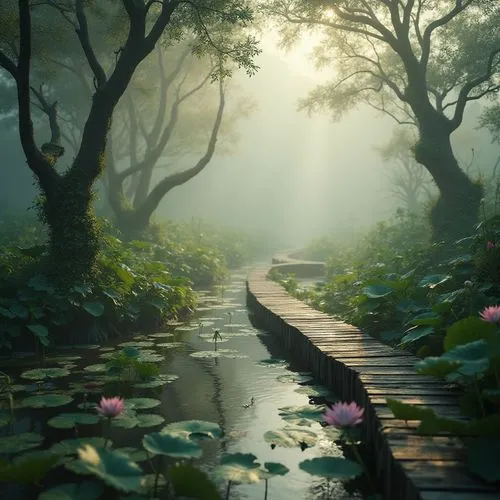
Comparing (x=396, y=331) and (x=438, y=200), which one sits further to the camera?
(x=438, y=200)

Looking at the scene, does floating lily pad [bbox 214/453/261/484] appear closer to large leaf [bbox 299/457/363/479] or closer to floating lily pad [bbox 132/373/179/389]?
large leaf [bbox 299/457/363/479]

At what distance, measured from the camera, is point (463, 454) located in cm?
292

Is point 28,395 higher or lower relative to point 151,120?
lower

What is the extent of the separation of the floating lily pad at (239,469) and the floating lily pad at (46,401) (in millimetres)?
2266

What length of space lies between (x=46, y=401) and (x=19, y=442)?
90cm

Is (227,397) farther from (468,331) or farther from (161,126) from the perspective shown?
(161,126)

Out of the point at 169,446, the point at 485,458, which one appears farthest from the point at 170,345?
the point at 485,458

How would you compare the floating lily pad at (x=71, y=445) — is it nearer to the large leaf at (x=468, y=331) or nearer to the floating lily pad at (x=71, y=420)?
the floating lily pad at (x=71, y=420)

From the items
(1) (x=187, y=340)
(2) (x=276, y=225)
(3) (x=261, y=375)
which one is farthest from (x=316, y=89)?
(2) (x=276, y=225)

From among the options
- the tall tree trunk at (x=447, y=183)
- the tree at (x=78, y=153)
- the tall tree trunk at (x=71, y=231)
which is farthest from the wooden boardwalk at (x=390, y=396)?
the tall tree trunk at (x=447, y=183)

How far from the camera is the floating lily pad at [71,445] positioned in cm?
359

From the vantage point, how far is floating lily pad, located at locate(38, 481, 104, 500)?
2.77m

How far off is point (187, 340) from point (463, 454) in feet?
18.8

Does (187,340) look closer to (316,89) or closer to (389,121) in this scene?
(316,89)
